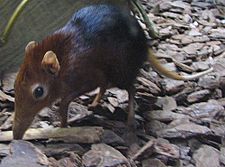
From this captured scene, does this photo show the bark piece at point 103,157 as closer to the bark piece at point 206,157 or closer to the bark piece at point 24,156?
the bark piece at point 24,156

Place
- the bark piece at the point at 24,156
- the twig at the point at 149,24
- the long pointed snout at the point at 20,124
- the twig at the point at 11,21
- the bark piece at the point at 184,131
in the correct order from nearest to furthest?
1. the bark piece at the point at 24,156
2. the long pointed snout at the point at 20,124
3. the bark piece at the point at 184,131
4. the twig at the point at 11,21
5. the twig at the point at 149,24

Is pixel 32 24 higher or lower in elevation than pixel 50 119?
higher

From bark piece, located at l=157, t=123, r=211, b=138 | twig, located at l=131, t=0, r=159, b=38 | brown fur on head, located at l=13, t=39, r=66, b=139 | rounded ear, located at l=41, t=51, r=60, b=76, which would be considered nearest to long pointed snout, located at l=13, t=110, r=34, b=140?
brown fur on head, located at l=13, t=39, r=66, b=139

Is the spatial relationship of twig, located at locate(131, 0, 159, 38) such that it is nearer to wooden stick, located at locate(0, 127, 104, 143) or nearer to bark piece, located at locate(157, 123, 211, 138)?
bark piece, located at locate(157, 123, 211, 138)

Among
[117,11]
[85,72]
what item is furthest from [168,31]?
Answer: [85,72]

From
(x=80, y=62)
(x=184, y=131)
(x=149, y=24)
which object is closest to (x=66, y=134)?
(x=80, y=62)

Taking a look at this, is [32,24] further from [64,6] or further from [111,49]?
[111,49]

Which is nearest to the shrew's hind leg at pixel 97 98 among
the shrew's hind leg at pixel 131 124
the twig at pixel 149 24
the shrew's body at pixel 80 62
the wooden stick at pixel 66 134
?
the shrew's body at pixel 80 62

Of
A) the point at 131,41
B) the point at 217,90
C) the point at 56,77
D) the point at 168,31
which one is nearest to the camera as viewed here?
the point at 56,77
